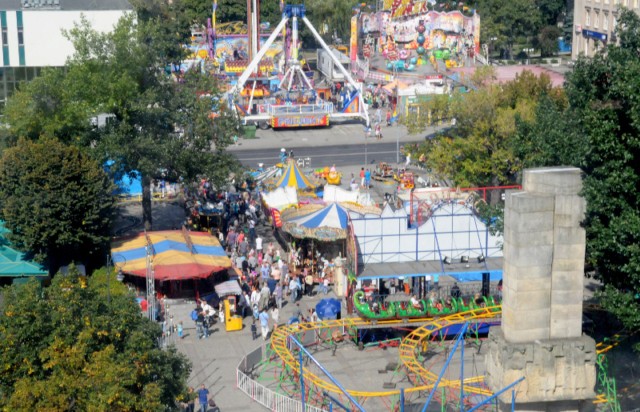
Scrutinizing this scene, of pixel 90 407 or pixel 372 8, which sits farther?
pixel 372 8

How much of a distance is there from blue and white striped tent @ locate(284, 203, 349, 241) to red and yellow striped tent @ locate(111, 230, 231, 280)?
124 inches

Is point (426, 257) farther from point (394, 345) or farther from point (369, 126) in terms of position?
point (369, 126)

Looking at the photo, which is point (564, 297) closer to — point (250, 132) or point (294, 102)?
point (250, 132)

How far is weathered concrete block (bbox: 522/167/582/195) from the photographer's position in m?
19.4

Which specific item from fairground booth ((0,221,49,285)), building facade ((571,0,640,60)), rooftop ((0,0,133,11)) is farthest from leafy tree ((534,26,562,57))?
fairground booth ((0,221,49,285))

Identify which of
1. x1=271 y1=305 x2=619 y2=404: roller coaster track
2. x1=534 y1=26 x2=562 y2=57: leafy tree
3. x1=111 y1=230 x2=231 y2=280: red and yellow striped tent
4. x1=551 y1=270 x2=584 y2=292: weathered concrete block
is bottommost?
x1=271 y1=305 x2=619 y2=404: roller coaster track

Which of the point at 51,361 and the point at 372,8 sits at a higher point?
the point at 372,8

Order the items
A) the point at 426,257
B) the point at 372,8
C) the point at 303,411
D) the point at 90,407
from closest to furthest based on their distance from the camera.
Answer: the point at 90,407
the point at 303,411
the point at 426,257
the point at 372,8

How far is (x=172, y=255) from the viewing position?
126ft

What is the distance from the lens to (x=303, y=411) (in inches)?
1086

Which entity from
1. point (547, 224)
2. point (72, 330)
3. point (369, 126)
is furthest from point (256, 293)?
point (369, 126)

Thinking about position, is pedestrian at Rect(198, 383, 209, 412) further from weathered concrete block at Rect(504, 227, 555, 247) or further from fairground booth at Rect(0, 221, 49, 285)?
weathered concrete block at Rect(504, 227, 555, 247)

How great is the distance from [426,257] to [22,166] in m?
15.3

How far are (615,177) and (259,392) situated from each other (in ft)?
39.9
